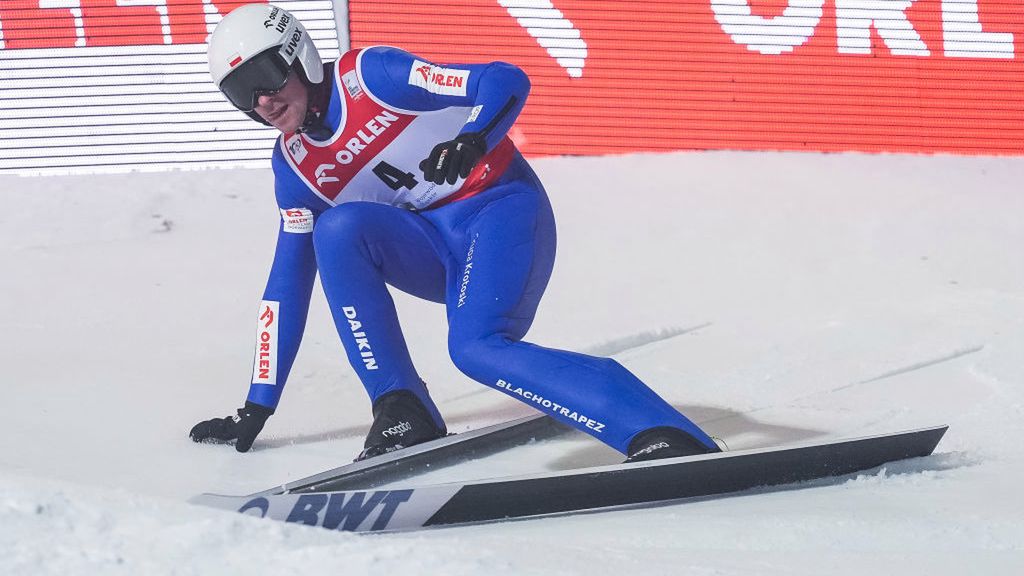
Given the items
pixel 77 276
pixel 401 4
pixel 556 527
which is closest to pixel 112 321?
pixel 77 276

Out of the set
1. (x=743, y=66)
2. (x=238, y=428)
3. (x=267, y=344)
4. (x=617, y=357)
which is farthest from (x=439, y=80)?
(x=743, y=66)

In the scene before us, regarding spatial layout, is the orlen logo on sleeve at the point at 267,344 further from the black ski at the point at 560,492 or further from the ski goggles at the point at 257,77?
the black ski at the point at 560,492

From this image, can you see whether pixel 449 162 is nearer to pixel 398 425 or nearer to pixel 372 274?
pixel 372 274

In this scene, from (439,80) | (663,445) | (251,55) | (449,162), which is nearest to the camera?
(663,445)

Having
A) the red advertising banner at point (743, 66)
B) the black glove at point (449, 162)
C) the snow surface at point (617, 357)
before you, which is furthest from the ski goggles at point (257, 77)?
the red advertising banner at point (743, 66)

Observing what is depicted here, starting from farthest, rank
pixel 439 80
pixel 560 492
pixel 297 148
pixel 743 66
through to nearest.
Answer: pixel 743 66, pixel 297 148, pixel 439 80, pixel 560 492

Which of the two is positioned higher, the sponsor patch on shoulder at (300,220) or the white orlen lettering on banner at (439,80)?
the white orlen lettering on banner at (439,80)

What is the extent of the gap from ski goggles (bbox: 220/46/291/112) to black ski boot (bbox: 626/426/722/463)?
128cm

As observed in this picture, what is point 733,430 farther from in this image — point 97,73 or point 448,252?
point 97,73

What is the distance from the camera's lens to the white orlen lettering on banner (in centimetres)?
320

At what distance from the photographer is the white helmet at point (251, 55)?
3094 mm

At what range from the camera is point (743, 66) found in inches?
260

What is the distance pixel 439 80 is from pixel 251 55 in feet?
1.58

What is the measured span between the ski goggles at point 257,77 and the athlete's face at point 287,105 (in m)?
0.02
